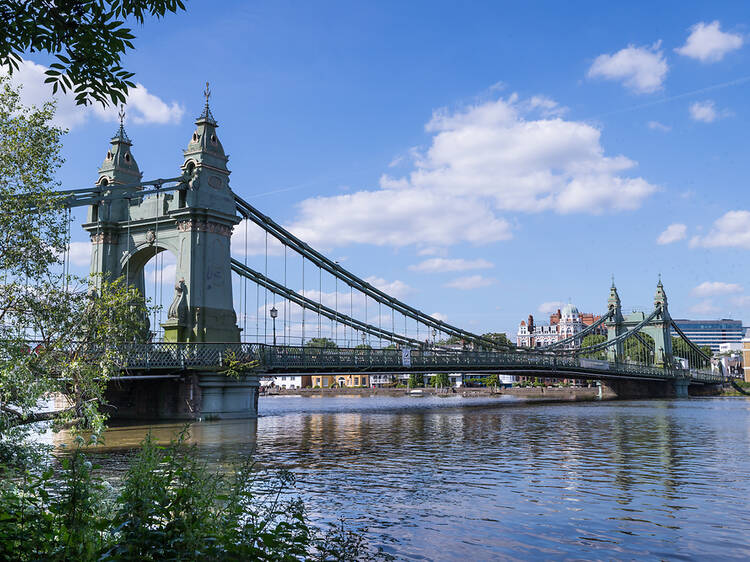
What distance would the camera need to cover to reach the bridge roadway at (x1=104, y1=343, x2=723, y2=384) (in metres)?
32.0

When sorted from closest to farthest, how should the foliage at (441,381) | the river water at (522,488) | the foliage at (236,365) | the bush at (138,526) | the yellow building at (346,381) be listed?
1. the bush at (138,526)
2. the river water at (522,488)
3. the foliage at (236,365)
4. the foliage at (441,381)
5. the yellow building at (346,381)

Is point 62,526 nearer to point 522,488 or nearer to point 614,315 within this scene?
point 522,488

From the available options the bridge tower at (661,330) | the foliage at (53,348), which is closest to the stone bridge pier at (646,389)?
the bridge tower at (661,330)

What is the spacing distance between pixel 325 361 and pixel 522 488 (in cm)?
2648

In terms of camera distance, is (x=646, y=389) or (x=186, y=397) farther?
(x=646, y=389)

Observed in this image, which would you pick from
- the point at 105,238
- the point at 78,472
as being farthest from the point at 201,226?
the point at 78,472

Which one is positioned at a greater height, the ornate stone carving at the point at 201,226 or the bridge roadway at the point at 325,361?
the ornate stone carving at the point at 201,226

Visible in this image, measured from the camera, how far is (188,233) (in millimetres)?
34719

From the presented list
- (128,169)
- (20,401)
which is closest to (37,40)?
(20,401)

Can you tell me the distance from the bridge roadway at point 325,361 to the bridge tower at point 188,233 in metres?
1.28

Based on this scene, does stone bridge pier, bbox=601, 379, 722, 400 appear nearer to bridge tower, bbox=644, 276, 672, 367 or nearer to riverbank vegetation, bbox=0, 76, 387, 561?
bridge tower, bbox=644, 276, 672, 367

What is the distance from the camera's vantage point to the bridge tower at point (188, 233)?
112ft

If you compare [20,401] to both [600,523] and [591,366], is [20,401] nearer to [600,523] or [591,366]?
[600,523]

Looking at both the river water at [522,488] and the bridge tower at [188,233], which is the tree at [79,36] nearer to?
the river water at [522,488]
